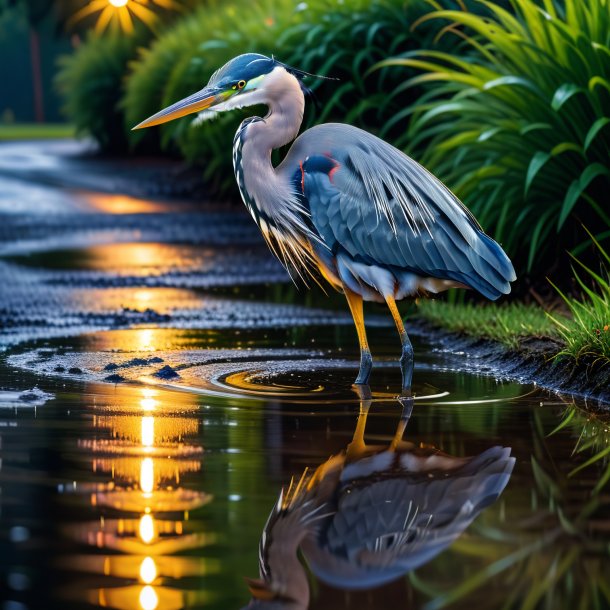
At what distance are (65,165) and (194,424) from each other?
18.6 m

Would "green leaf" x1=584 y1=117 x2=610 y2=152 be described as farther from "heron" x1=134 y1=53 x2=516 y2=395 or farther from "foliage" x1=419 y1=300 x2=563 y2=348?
"heron" x1=134 y1=53 x2=516 y2=395

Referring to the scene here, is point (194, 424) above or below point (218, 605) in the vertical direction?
above

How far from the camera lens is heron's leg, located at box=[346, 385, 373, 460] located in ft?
18.7

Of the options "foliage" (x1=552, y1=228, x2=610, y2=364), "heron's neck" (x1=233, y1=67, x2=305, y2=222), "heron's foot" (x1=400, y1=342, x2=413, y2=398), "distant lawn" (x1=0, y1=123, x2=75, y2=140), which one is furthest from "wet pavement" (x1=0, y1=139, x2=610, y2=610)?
"distant lawn" (x1=0, y1=123, x2=75, y2=140)

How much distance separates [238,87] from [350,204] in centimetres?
79

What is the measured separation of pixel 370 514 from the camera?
15.5 ft

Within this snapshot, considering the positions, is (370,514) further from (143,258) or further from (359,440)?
(143,258)

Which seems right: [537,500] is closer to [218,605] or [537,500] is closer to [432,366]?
[218,605]

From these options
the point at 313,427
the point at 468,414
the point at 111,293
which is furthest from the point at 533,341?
the point at 111,293

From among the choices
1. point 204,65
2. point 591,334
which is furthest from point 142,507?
point 204,65

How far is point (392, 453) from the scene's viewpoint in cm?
571

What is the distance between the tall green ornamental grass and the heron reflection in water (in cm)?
393

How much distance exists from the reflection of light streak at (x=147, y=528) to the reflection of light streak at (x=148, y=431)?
1229 mm

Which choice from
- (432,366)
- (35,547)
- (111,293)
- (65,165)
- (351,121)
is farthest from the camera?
(65,165)
